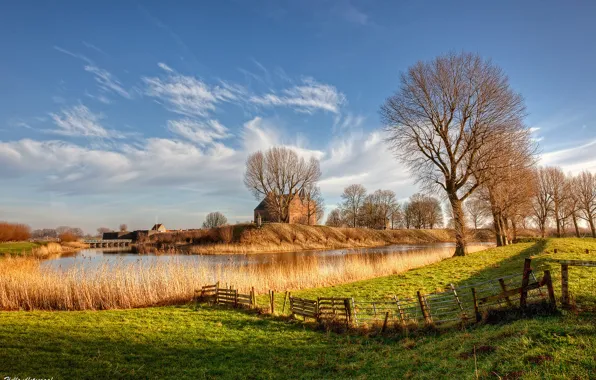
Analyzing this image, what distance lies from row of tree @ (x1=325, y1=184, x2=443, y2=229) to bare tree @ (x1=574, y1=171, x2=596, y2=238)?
3854cm

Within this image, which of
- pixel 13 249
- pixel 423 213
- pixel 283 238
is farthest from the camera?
pixel 423 213

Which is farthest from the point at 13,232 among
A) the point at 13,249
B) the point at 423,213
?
the point at 423,213

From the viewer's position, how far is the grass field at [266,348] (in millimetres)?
5410

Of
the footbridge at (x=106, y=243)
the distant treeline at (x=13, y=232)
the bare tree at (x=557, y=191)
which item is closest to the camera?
the bare tree at (x=557, y=191)

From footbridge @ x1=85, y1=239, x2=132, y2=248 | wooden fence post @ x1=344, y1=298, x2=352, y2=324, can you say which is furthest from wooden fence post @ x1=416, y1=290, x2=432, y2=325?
footbridge @ x1=85, y1=239, x2=132, y2=248

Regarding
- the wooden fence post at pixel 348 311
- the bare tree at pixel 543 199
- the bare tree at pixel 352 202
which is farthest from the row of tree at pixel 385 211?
the wooden fence post at pixel 348 311

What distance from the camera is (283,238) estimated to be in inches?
2048

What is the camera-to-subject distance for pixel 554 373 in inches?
180

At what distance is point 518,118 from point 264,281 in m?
19.6

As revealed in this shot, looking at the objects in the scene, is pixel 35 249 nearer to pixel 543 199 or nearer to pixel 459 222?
pixel 459 222

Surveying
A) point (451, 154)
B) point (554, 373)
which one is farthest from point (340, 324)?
point (451, 154)

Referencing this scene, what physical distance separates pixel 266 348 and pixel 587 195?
54.9 metres

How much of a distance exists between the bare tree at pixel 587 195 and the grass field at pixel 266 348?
44.2 metres

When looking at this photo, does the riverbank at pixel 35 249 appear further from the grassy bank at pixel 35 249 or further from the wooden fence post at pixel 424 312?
the wooden fence post at pixel 424 312
